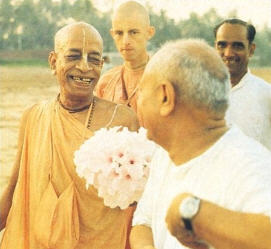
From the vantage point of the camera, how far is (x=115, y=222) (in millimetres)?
3398

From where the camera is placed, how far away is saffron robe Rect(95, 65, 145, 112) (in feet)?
15.2

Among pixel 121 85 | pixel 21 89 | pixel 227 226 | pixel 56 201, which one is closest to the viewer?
pixel 227 226

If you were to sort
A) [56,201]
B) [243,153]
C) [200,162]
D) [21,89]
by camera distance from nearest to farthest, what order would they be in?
[243,153] → [200,162] → [56,201] → [21,89]

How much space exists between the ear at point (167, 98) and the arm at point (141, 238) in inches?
19.4

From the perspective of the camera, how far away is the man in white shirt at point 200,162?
5.49ft

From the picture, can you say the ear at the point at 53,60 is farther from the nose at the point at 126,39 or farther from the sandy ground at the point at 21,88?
the sandy ground at the point at 21,88

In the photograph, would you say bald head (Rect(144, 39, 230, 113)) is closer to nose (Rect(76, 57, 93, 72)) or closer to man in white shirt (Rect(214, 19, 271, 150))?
nose (Rect(76, 57, 93, 72))

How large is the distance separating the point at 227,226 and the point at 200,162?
1.06ft

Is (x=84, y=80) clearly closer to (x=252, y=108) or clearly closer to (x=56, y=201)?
(x=56, y=201)

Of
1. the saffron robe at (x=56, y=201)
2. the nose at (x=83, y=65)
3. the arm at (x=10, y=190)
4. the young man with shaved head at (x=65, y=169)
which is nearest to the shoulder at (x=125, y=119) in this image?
the young man with shaved head at (x=65, y=169)

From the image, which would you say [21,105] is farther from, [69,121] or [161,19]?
[69,121]

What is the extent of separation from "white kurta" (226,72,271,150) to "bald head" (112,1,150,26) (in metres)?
1.19

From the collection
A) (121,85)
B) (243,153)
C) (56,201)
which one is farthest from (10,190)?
(243,153)

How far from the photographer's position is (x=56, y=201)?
10.9 feet
